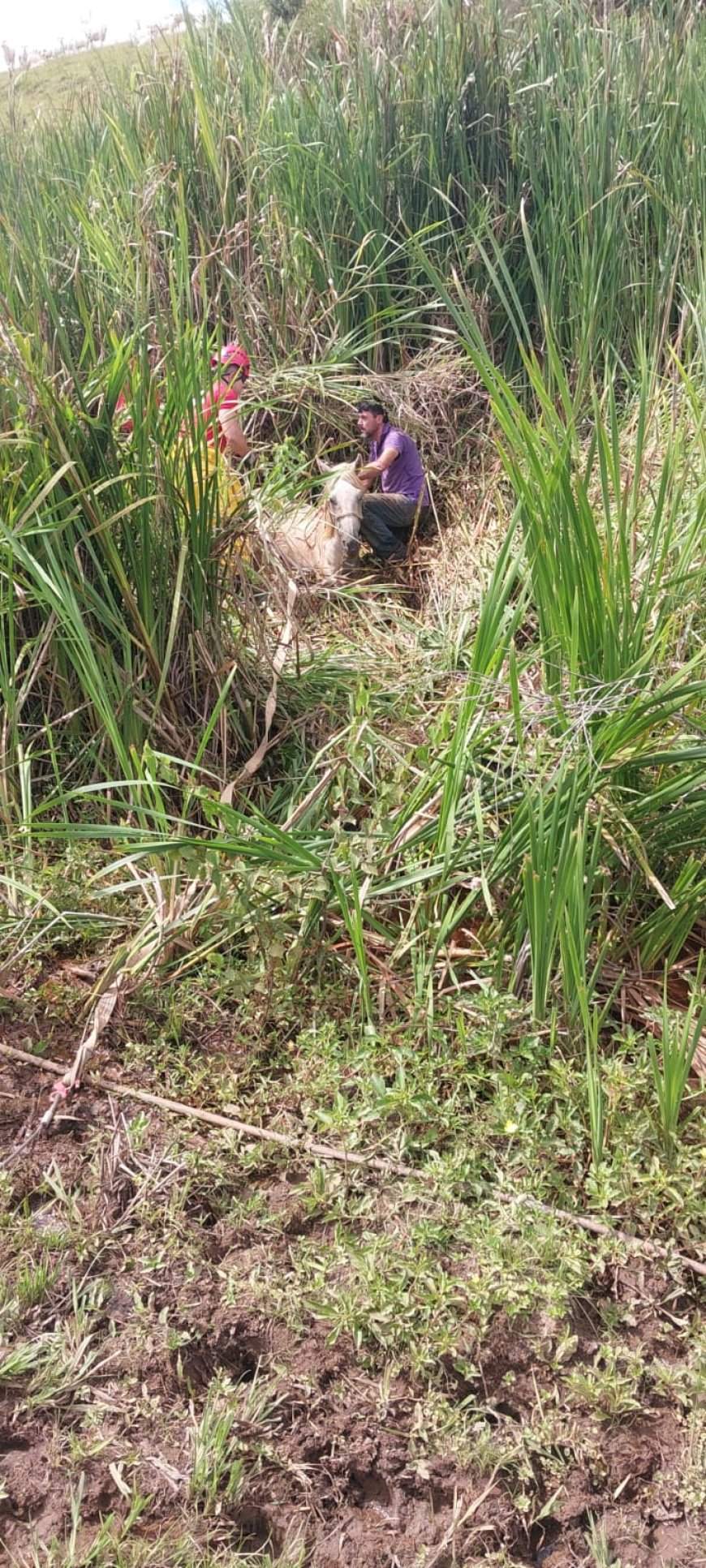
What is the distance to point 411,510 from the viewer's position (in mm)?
4164

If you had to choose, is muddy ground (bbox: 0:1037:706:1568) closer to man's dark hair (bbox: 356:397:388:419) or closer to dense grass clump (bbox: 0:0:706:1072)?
dense grass clump (bbox: 0:0:706:1072)

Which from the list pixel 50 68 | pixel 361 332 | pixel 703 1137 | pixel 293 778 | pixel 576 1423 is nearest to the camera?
pixel 576 1423

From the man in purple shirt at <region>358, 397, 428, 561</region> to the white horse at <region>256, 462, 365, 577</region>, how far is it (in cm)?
5

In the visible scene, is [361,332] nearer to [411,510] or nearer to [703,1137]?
[411,510]

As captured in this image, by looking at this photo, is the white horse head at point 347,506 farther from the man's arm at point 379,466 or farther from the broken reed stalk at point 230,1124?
the broken reed stalk at point 230,1124

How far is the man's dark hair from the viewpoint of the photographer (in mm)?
3996

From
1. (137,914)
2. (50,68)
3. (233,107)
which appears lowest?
(137,914)

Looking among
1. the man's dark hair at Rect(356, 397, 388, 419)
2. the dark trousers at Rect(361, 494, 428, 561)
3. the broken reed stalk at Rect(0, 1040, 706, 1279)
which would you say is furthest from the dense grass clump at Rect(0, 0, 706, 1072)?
the man's dark hair at Rect(356, 397, 388, 419)

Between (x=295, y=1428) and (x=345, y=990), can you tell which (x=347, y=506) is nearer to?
(x=345, y=990)

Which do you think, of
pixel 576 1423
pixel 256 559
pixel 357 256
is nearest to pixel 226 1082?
pixel 576 1423

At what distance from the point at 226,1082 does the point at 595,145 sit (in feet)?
11.9

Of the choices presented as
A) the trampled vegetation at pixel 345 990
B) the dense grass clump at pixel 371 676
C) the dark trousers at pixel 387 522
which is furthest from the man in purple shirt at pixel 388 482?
the trampled vegetation at pixel 345 990

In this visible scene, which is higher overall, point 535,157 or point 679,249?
point 535,157

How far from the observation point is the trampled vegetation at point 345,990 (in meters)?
1.27
